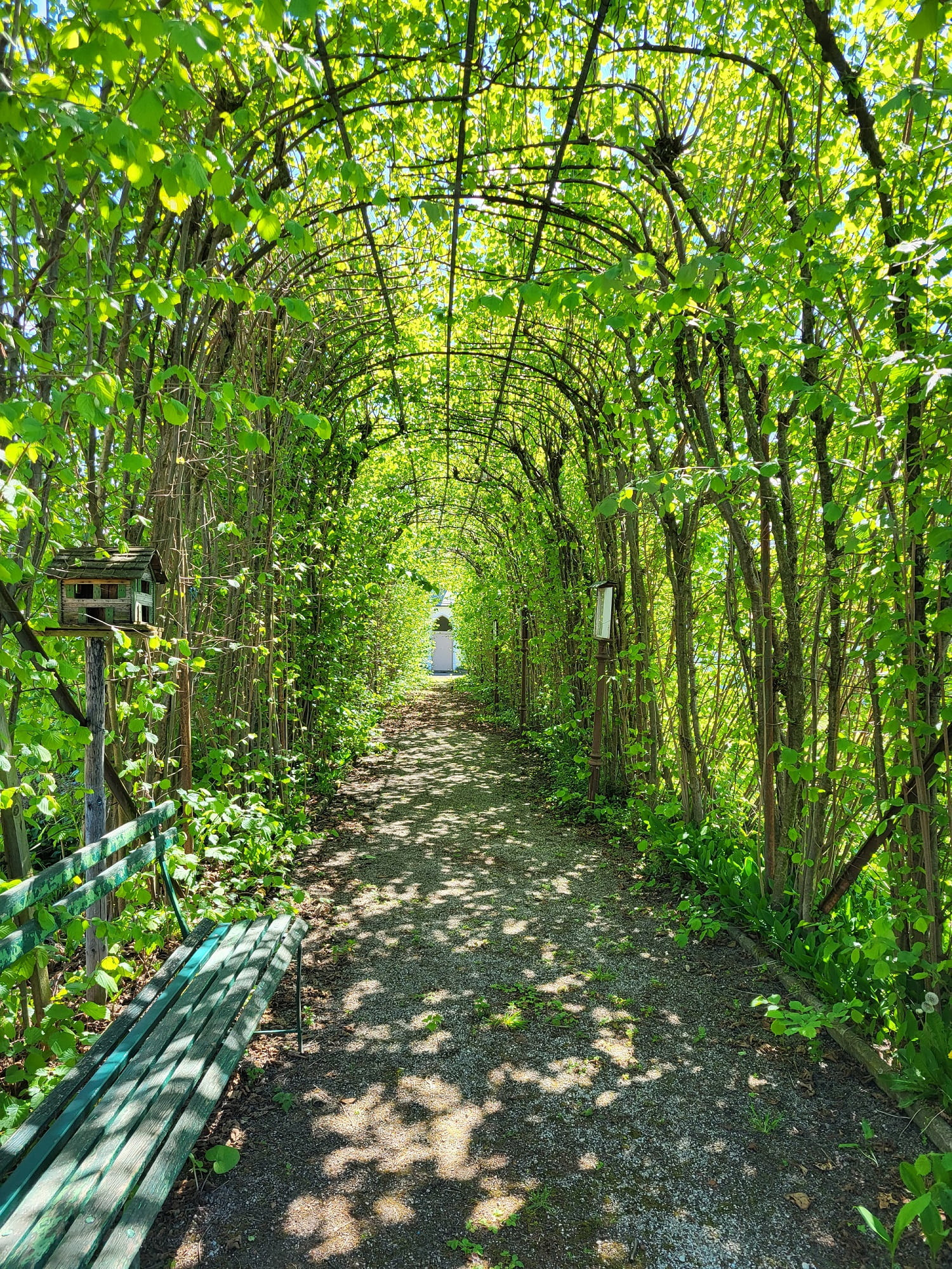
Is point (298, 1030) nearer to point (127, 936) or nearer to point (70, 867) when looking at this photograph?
point (127, 936)

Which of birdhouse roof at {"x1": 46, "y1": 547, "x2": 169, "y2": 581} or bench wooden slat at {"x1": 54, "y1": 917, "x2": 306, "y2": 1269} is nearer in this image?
bench wooden slat at {"x1": 54, "y1": 917, "x2": 306, "y2": 1269}

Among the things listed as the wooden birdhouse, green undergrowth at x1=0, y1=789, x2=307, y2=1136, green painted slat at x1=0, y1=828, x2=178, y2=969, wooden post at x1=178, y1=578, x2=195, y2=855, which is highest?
the wooden birdhouse

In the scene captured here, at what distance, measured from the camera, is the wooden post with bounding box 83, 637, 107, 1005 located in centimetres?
229

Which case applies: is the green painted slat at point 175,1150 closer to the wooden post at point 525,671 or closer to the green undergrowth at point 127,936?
the green undergrowth at point 127,936

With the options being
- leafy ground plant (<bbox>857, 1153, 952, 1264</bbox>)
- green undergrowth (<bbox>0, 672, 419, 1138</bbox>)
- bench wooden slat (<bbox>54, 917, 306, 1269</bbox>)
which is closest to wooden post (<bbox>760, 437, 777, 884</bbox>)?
leafy ground plant (<bbox>857, 1153, 952, 1264</bbox>)

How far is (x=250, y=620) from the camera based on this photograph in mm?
4160

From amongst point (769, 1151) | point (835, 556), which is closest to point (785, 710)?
point (835, 556)

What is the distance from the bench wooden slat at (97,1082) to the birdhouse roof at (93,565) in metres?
1.27

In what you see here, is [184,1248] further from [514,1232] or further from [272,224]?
[272,224]

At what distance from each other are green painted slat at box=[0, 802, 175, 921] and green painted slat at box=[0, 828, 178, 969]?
0.13 ft

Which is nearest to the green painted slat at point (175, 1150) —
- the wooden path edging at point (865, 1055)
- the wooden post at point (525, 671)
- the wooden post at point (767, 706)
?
the wooden path edging at point (865, 1055)

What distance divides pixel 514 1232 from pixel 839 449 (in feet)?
10.9

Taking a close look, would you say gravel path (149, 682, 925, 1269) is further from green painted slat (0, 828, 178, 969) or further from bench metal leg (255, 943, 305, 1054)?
green painted slat (0, 828, 178, 969)

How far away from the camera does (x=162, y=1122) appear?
1605 mm
